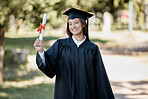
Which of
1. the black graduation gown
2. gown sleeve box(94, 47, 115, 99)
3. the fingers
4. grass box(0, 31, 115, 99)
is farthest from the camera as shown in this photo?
grass box(0, 31, 115, 99)

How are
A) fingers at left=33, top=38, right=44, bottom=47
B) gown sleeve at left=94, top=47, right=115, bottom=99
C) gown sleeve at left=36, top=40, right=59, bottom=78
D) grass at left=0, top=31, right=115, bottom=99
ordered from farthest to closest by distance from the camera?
1. grass at left=0, top=31, right=115, bottom=99
2. gown sleeve at left=94, top=47, right=115, bottom=99
3. gown sleeve at left=36, top=40, right=59, bottom=78
4. fingers at left=33, top=38, right=44, bottom=47

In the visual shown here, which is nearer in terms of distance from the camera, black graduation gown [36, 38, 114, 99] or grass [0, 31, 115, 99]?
black graduation gown [36, 38, 114, 99]

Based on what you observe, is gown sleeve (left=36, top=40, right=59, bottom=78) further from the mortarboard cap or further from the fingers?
the mortarboard cap

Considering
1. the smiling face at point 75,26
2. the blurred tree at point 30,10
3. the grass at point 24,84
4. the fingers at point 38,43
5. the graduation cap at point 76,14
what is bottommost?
the grass at point 24,84

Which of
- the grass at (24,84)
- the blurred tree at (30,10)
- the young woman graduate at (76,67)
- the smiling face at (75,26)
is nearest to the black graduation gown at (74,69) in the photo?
the young woman graduate at (76,67)

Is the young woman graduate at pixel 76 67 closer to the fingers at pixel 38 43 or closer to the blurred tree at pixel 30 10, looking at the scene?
the fingers at pixel 38 43

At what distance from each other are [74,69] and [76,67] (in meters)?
0.04

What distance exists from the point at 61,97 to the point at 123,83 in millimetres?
6384

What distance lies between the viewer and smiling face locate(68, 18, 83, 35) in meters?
3.56

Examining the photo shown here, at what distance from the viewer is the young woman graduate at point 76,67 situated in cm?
350

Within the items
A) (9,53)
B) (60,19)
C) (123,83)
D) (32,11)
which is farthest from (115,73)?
(9,53)

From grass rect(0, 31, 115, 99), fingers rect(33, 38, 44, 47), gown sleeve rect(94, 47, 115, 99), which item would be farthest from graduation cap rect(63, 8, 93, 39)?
grass rect(0, 31, 115, 99)

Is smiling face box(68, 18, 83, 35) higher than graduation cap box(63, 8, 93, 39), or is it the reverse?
graduation cap box(63, 8, 93, 39)

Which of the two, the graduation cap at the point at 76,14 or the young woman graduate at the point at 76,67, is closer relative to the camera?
the young woman graduate at the point at 76,67
